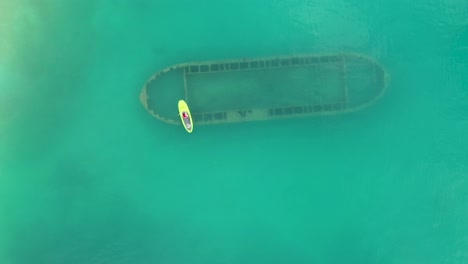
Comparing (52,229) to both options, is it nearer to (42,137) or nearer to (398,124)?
(42,137)

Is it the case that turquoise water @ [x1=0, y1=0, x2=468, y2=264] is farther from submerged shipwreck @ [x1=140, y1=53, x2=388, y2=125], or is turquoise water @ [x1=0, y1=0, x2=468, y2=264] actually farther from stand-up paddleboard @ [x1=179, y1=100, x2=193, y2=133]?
stand-up paddleboard @ [x1=179, y1=100, x2=193, y2=133]

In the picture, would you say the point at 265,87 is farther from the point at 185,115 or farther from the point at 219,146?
the point at 185,115

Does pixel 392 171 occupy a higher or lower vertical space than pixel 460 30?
lower

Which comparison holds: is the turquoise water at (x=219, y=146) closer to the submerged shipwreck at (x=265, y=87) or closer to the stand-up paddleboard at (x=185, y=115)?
the submerged shipwreck at (x=265, y=87)

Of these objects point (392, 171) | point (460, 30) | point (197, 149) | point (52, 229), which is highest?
point (460, 30)

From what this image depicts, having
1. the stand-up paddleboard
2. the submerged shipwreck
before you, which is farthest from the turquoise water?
the stand-up paddleboard

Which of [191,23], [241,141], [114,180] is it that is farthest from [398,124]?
[114,180]

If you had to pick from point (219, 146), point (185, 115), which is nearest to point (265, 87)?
point (219, 146)
